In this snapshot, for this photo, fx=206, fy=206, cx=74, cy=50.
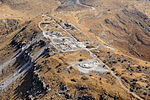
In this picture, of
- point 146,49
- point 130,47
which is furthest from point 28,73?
point 146,49

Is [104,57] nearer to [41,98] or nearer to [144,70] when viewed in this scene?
[144,70]

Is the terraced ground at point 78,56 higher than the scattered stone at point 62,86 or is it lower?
lower

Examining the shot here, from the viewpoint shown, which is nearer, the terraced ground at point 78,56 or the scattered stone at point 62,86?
the terraced ground at point 78,56

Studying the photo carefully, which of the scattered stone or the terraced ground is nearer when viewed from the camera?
the terraced ground

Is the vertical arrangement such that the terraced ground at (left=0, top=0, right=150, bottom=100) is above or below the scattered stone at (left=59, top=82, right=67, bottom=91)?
below

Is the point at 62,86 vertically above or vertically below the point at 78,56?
above

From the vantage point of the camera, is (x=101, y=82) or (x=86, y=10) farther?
(x=86, y=10)

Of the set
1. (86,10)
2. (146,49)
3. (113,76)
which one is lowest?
(146,49)

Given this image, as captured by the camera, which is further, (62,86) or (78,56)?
(78,56)
